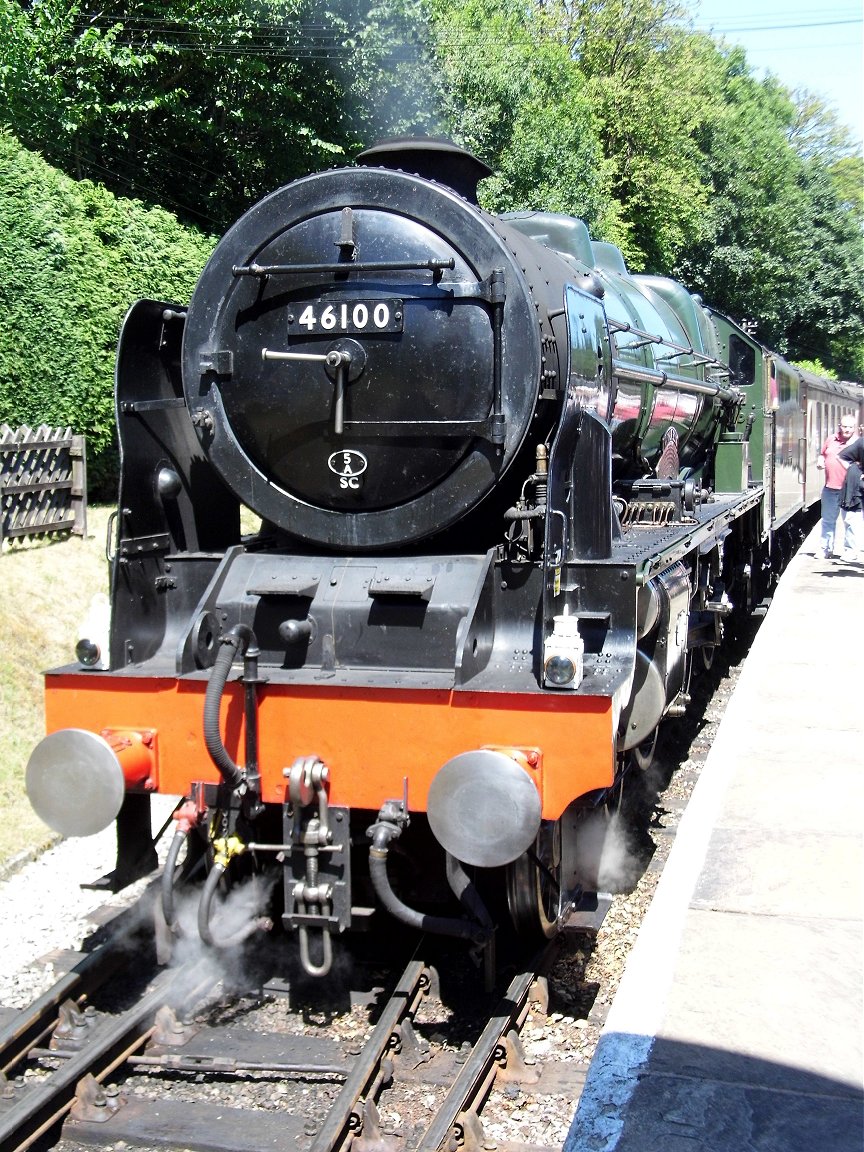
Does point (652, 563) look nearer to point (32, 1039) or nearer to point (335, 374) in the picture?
point (335, 374)

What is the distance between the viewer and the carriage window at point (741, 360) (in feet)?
28.9

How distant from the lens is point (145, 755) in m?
3.83

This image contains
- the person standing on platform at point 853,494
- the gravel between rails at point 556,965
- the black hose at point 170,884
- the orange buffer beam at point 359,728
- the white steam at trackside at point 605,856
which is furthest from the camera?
the person standing on platform at point 853,494

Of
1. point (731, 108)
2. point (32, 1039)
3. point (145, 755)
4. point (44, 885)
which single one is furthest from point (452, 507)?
point (731, 108)

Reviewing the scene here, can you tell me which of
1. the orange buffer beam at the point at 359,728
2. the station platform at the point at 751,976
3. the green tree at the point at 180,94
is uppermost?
the green tree at the point at 180,94

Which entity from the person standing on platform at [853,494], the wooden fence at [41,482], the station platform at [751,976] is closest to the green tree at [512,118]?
the person standing on platform at [853,494]

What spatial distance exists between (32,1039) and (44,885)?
167 centimetres

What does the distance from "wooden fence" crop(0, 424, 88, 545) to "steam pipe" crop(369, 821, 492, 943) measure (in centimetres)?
642

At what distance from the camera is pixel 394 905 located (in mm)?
3586

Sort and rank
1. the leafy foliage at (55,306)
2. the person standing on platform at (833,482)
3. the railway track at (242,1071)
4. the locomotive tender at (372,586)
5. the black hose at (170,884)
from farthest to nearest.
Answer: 1. the person standing on platform at (833,482)
2. the leafy foliage at (55,306)
3. the black hose at (170,884)
4. the locomotive tender at (372,586)
5. the railway track at (242,1071)

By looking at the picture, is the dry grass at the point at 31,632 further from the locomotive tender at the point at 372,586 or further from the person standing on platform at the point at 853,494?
the person standing on platform at the point at 853,494

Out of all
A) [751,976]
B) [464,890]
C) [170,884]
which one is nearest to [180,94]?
[170,884]

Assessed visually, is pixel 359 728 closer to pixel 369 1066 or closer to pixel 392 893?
pixel 392 893

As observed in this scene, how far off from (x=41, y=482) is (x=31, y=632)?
7.09 ft
